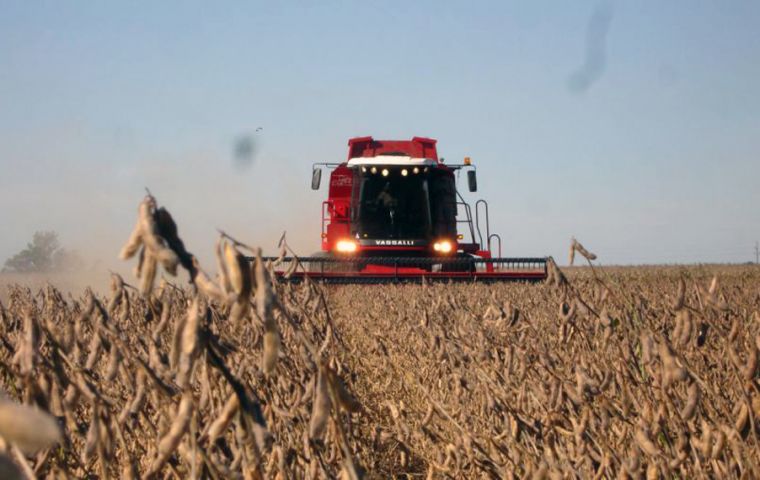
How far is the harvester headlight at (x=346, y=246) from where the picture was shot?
14.6 metres

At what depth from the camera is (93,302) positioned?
1771mm

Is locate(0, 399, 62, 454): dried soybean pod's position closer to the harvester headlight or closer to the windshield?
the harvester headlight

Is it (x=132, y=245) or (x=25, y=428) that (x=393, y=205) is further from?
(x=25, y=428)

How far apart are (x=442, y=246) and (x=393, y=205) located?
111 centimetres

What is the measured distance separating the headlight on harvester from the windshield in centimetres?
26

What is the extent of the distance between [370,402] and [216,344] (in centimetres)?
378

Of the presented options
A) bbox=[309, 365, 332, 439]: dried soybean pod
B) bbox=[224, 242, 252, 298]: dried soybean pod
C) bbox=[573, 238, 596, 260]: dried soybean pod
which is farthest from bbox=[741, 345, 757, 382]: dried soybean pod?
bbox=[224, 242, 252, 298]: dried soybean pod

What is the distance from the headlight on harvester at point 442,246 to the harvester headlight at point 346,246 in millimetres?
1458

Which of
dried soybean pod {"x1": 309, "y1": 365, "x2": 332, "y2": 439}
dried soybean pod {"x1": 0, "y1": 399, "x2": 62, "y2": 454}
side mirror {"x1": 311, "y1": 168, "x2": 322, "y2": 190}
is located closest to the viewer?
dried soybean pod {"x1": 0, "y1": 399, "x2": 62, "y2": 454}

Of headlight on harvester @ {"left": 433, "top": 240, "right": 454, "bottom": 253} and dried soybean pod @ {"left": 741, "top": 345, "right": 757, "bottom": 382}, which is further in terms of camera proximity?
headlight on harvester @ {"left": 433, "top": 240, "right": 454, "bottom": 253}

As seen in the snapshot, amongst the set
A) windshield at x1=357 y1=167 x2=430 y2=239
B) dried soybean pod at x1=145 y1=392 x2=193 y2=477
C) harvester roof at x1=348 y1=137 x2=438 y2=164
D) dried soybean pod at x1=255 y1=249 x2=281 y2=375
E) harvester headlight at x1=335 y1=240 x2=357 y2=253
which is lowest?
dried soybean pod at x1=145 y1=392 x2=193 y2=477

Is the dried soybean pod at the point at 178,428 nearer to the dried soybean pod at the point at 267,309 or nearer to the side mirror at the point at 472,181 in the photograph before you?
the dried soybean pod at the point at 267,309

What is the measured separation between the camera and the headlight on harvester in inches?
592

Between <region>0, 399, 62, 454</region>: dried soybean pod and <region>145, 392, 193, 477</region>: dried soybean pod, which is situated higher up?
<region>0, 399, 62, 454</region>: dried soybean pod
